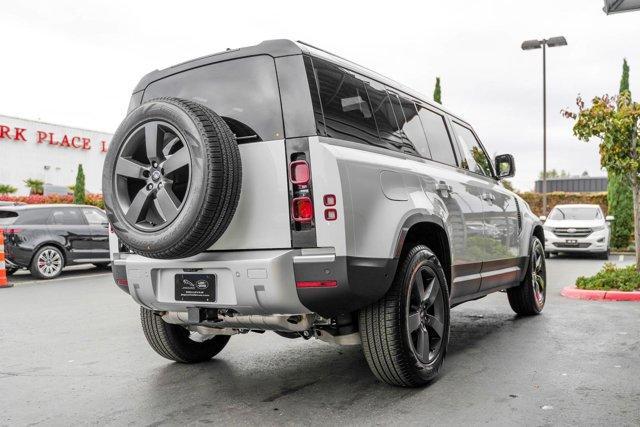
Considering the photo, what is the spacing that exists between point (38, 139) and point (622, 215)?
34261 millimetres

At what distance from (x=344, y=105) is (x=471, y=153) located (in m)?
2.47

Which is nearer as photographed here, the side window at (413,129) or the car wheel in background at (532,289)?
the side window at (413,129)

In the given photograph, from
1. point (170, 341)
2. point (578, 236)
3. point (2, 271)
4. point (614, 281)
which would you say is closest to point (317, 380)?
point (170, 341)

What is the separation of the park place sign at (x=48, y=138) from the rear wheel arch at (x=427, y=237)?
3374cm

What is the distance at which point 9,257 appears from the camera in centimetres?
1218

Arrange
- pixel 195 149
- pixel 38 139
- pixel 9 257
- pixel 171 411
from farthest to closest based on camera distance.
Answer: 1. pixel 38 139
2. pixel 9 257
3. pixel 171 411
4. pixel 195 149

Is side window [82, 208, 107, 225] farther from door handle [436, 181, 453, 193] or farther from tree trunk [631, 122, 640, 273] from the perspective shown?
door handle [436, 181, 453, 193]

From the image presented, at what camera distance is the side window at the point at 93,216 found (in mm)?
13570

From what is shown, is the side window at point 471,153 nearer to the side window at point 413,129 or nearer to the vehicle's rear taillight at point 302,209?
the side window at point 413,129

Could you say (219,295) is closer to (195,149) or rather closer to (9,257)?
(195,149)

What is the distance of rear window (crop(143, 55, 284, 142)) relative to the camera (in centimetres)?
371

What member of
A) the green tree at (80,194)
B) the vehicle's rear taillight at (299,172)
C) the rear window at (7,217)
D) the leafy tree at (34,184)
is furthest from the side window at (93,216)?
the leafy tree at (34,184)

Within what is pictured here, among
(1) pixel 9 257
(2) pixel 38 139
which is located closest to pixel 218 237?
(1) pixel 9 257

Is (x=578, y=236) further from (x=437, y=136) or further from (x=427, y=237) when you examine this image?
(x=427, y=237)
